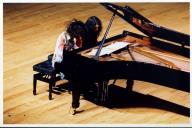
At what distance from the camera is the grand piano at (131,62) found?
166 inches

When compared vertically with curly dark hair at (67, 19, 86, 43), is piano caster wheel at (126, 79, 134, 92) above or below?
below

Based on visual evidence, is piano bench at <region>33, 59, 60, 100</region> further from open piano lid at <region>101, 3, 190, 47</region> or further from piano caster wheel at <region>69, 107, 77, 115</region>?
open piano lid at <region>101, 3, 190, 47</region>

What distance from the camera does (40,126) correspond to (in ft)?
14.5

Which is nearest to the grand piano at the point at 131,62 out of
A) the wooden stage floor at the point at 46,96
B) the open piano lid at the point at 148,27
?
the open piano lid at the point at 148,27

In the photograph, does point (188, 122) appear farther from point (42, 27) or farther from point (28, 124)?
point (42, 27)

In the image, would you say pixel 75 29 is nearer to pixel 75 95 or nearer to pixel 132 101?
pixel 75 95

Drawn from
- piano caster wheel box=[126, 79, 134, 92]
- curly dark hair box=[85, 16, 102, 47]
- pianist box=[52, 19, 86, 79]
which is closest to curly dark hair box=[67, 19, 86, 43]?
pianist box=[52, 19, 86, 79]

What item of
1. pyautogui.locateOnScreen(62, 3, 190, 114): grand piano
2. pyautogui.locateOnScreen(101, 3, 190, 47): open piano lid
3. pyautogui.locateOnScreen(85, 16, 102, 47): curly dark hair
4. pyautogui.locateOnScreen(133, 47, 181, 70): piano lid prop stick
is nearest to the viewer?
pyautogui.locateOnScreen(62, 3, 190, 114): grand piano

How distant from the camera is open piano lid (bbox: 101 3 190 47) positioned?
4.52 m

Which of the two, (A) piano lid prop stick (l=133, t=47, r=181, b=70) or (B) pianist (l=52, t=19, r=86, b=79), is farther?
(B) pianist (l=52, t=19, r=86, b=79)

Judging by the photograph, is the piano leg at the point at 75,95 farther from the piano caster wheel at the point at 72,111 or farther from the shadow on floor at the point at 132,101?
the shadow on floor at the point at 132,101

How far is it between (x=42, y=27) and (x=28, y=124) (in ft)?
9.75

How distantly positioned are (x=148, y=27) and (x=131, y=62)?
59 centimetres

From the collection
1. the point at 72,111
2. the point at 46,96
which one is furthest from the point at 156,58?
the point at 46,96
